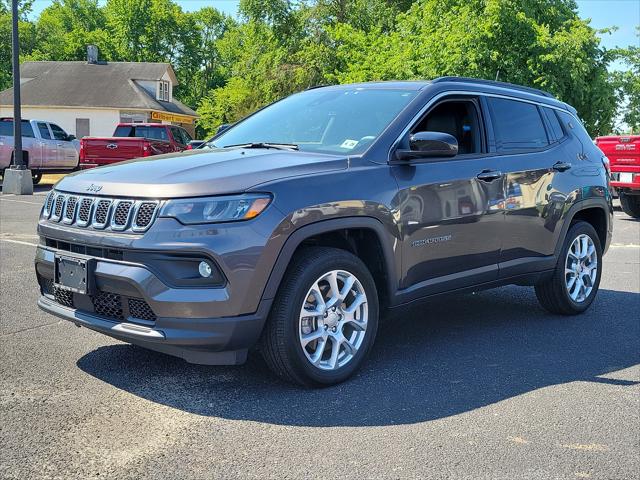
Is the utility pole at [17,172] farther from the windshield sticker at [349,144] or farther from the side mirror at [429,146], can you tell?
the side mirror at [429,146]

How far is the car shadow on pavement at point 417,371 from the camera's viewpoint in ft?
12.9

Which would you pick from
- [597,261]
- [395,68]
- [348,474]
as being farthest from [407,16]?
[348,474]

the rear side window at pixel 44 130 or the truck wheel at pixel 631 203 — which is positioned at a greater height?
the rear side window at pixel 44 130

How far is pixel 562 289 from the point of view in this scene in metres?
6.16

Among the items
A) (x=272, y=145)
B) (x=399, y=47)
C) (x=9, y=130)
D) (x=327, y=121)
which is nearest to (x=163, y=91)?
(x=399, y=47)

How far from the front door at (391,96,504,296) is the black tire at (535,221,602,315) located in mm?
1011

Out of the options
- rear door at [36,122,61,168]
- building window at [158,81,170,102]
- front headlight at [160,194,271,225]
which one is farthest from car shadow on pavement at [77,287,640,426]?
building window at [158,81,170,102]

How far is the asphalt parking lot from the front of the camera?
10.7 feet

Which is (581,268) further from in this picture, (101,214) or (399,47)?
(399,47)

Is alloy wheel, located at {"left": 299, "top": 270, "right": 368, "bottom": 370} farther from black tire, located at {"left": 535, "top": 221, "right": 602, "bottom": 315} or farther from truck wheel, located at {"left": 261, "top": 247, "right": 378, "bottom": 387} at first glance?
black tire, located at {"left": 535, "top": 221, "right": 602, "bottom": 315}

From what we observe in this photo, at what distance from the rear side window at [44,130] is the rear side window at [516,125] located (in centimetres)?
1916

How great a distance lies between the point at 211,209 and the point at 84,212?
2.75ft

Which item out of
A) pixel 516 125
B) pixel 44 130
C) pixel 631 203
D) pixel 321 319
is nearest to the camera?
pixel 321 319

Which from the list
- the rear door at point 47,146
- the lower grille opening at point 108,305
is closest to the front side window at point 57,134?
the rear door at point 47,146
